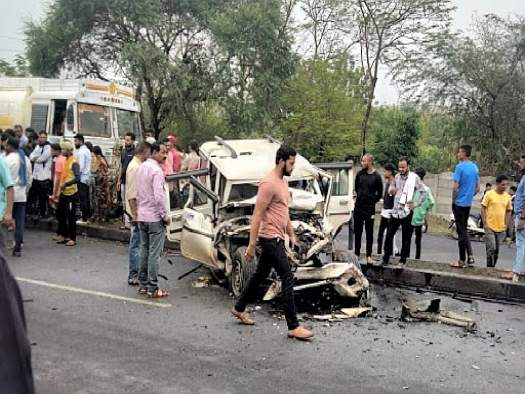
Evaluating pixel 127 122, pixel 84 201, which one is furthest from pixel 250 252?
pixel 127 122

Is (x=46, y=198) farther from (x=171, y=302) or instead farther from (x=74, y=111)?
(x=171, y=302)

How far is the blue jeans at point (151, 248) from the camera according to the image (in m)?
7.73

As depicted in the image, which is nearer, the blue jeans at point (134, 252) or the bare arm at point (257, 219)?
the bare arm at point (257, 219)

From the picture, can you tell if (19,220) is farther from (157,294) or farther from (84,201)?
(157,294)

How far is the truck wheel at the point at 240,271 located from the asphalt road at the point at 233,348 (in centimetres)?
24

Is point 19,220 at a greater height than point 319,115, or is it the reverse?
point 319,115

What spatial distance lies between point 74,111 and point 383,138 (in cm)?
1943

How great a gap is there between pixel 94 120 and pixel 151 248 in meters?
10.1

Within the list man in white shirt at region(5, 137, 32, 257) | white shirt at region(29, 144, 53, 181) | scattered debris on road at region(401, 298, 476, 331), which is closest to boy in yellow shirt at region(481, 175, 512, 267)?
scattered debris on road at region(401, 298, 476, 331)

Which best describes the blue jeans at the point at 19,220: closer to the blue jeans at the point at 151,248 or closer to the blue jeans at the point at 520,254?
the blue jeans at the point at 151,248

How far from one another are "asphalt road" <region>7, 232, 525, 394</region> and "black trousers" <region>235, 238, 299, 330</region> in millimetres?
269

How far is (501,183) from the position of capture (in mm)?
Answer: 10531

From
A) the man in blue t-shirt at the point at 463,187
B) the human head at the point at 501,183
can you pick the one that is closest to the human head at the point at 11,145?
the man in blue t-shirt at the point at 463,187

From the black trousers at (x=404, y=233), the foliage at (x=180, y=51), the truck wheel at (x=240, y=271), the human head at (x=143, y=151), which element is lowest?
the truck wheel at (x=240, y=271)
